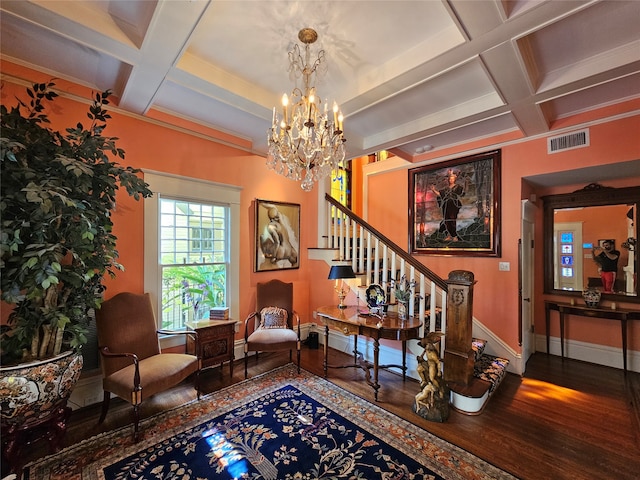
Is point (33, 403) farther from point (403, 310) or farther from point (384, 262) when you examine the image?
point (384, 262)

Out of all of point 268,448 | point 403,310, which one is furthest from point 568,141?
point 268,448

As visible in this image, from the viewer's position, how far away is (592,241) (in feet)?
12.7

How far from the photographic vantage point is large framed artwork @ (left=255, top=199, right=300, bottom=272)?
4113 millimetres

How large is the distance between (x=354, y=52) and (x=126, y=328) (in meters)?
3.33

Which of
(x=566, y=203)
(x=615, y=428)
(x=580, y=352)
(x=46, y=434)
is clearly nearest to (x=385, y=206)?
(x=566, y=203)

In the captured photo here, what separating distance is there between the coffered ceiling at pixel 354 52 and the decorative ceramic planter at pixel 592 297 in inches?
93.1

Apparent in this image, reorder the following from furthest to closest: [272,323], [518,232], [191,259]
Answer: [272,323], [518,232], [191,259]

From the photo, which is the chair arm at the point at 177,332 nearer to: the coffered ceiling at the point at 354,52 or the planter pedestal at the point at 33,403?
the planter pedestal at the point at 33,403

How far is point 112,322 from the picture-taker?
2645mm

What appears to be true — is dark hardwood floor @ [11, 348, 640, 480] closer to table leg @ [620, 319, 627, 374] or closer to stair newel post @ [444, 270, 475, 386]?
table leg @ [620, 319, 627, 374]

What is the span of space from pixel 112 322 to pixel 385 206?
448 cm

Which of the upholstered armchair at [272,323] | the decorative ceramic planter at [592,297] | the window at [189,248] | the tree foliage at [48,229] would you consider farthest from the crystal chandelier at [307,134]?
the decorative ceramic planter at [592,297]

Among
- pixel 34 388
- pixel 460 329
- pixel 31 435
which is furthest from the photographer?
pixel 460 329

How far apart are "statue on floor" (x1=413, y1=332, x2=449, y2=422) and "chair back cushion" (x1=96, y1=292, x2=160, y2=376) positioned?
273cm
